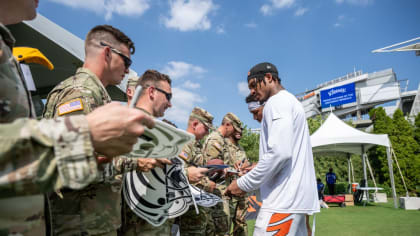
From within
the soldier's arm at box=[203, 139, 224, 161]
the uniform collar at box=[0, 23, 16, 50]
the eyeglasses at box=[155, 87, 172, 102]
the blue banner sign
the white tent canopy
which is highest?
the blue banner sign

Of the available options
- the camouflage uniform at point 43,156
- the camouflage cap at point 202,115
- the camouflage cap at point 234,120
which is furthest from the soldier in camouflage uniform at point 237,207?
the camouflage uniform at point 43,156

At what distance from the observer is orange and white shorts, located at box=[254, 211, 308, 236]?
7.48 ft

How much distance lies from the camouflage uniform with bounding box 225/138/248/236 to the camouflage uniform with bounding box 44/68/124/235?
12.9 feet

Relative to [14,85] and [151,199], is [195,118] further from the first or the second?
[14,85]

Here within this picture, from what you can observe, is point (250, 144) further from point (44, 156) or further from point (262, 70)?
point (44, 156)

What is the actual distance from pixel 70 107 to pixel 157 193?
45.6 inches

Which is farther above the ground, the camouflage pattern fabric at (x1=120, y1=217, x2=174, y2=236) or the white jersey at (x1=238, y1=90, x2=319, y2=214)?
the white jersey at (x1=238, y1=90, x2=319, y2=214)

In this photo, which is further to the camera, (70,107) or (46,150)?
(70,107)

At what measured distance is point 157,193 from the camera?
8.52 ft

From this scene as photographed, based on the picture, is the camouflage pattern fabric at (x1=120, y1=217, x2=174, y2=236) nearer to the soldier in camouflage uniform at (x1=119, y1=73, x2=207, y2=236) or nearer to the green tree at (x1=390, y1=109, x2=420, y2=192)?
the soldier in camouflage uniform at (x1=119, y1=73, x2=207, y2=236)

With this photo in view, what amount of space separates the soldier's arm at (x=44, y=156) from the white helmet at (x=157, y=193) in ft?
5.60

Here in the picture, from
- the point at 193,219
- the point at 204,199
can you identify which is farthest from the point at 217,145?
the point at 204,199

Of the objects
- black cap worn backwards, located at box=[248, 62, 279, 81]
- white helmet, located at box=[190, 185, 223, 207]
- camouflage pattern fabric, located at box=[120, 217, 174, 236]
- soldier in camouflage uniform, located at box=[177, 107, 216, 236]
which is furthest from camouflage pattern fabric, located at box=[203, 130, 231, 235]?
black cap worn backwards, located at box=[248, 62, 279, 81]

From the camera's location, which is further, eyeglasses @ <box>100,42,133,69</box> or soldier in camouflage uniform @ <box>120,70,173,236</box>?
soldier in camouflage uniform @ <box>120,70,173,236</box>
